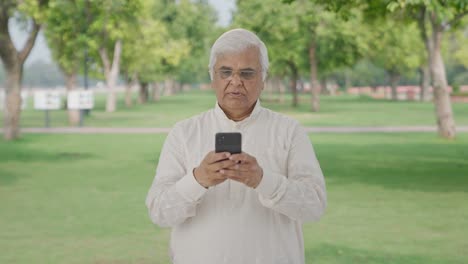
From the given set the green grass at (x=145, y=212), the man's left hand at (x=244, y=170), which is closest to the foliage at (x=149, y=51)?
the green grass at (x=145, y=212)

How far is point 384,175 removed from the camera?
628 inches

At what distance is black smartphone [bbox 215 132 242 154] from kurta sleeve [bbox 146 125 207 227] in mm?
220

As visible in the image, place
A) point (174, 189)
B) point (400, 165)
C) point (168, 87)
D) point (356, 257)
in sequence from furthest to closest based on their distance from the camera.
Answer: point (168, 87) < point (400, 165) < point (356, 257) < point (174, 189)

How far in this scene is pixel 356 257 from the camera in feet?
27.7

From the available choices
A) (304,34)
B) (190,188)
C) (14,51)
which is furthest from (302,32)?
(190,188)

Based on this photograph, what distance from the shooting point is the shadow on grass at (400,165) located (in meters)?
14.7

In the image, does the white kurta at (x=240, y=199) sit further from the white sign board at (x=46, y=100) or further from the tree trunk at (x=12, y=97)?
Result: the white sign board at (x=46, y=100)

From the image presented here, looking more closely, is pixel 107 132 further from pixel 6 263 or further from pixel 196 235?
pixel 196 235

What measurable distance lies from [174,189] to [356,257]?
5.66m

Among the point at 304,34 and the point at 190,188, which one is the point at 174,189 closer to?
the point at 190,188

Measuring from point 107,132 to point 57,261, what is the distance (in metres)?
21.8

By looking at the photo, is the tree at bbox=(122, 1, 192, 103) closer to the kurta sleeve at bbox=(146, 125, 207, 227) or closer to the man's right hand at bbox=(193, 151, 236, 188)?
the kurta sleeve at bbox=(146, 125, 207, 227)

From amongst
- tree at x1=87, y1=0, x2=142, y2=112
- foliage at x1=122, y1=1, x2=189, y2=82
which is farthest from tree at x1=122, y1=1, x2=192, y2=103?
tree at x1=87, y1=0, x2=142, y2=112

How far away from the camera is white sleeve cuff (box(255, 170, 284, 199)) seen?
2984mm
